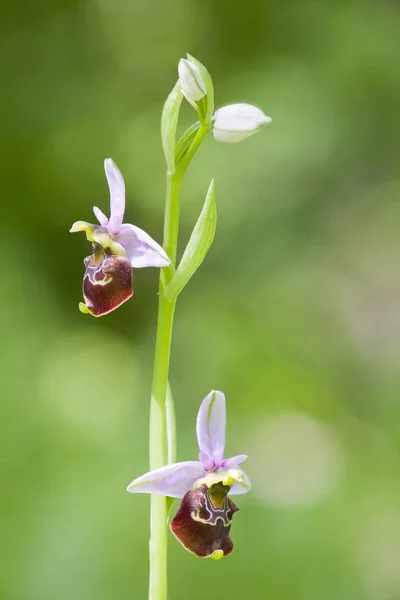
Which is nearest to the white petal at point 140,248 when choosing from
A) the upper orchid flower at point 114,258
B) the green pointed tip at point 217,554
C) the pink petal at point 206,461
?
the upper orchid flower at point 114,258

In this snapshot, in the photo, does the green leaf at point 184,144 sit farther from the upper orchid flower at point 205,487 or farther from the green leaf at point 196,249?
the upper orchid flower at point 205,487

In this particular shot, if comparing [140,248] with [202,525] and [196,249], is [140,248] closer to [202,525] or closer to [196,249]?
[196,249]

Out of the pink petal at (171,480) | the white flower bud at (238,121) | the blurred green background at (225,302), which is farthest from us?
the blurred green background at (225,302)

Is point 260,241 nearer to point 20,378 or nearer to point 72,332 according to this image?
point 72,332

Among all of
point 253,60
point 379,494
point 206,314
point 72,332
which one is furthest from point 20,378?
point 253,60

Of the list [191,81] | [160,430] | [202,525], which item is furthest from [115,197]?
[202,525]
